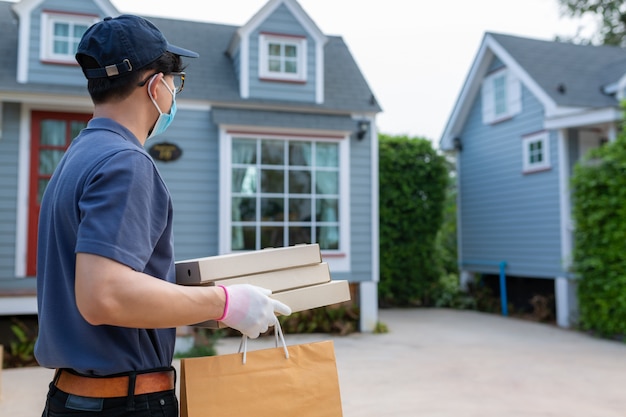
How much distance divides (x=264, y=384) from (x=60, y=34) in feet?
24.7

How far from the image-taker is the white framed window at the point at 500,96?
1120 centimetres

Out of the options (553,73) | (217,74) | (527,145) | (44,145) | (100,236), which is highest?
(553,73)

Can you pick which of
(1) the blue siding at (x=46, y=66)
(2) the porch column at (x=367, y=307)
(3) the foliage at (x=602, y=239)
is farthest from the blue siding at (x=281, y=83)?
(3) the foliage at (x=602, y=239)

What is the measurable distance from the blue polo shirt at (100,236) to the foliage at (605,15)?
22609 mm

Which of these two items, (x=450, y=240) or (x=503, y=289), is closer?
(x=503, y=289)

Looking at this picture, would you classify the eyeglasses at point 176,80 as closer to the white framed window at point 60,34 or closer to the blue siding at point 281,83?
the white framed window at point 60,34

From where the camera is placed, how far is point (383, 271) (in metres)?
11.4

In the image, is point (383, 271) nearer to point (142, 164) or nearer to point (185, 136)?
point (185, 136)

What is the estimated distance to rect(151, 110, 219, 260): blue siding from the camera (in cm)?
806

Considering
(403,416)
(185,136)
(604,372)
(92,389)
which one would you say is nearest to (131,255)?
(92,389)

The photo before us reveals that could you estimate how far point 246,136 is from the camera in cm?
839

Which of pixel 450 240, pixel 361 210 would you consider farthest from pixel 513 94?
pixel 361 210

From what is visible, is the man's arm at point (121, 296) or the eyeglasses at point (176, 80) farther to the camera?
the eyeglasses at point (176, 80)

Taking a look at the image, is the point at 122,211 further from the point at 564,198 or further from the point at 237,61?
the point at 564,198
